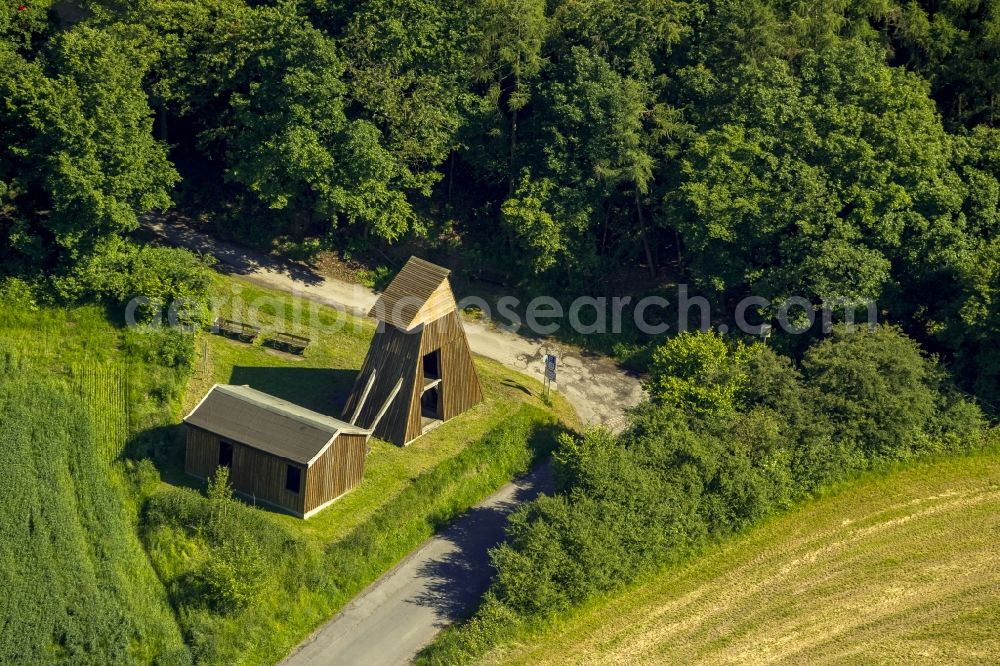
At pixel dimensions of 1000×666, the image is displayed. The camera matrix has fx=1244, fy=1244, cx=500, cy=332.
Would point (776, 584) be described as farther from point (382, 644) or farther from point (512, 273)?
point (512, 273)

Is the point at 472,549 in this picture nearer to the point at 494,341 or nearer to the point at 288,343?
the point at 494,341

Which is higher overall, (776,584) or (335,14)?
(335,14)

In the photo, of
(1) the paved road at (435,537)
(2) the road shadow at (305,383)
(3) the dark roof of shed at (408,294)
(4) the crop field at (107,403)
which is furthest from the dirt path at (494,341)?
(4) the crop field at (107,403)

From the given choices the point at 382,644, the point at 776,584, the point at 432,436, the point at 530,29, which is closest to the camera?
the point at 382,644

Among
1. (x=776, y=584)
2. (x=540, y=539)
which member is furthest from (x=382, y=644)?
(x=776, y=584)

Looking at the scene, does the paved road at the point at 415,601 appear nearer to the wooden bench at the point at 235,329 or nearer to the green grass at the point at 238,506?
the green grass at the point at 238,506

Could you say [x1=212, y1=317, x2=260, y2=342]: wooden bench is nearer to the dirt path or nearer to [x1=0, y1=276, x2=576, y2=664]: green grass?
[x1=0, y1=276, x2=576, y2=664]: green grass
